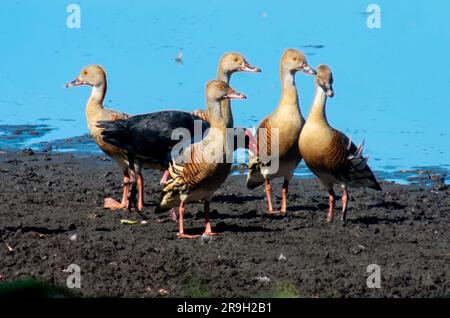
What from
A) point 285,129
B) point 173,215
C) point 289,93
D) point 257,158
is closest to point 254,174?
point 257,158

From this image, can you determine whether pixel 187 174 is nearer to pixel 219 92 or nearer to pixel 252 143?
pixel 219 92

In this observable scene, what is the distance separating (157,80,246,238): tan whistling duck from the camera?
305 inches

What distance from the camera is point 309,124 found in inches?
340

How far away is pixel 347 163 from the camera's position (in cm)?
864

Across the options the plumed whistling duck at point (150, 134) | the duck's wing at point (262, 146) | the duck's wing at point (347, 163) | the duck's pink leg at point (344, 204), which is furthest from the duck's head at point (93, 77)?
the duck's pink leg at point (344, 204)

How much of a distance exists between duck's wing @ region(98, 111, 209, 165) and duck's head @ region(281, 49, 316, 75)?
1105mm

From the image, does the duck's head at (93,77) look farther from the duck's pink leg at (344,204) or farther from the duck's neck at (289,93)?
the duck's pink leg at (344,204)

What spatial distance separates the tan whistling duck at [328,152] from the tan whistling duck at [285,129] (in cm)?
50

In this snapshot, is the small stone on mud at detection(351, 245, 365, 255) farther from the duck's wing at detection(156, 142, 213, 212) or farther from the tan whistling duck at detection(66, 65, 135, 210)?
the tan whistling duck at detection(66, 65, 135, 210)

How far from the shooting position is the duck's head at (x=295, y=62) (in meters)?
9.50

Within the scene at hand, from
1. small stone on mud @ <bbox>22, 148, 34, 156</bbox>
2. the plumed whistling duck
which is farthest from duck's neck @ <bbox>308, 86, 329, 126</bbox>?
small stone on mud @ <bbox>22, 148, 34, 156</bbox>
